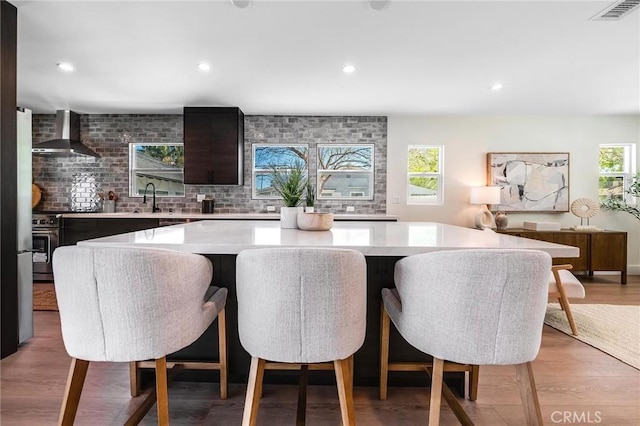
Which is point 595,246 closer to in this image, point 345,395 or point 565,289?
point 565,289

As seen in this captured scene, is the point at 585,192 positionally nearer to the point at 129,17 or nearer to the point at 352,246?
the point at 352,246

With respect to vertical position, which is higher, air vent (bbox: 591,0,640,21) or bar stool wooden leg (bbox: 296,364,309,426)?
air vent (bbox: 591,0,640,21)

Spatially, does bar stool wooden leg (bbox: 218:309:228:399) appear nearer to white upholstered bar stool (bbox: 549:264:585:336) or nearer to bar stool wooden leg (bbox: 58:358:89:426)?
bar stool wooden leg (bbox: 58:358:89:426)

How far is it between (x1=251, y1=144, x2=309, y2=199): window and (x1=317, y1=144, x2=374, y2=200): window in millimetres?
316

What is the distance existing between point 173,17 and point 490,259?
2579 millimetres

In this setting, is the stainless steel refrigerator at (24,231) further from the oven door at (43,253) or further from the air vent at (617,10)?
the air vent at (617,10)

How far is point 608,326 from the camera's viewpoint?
2918 mm

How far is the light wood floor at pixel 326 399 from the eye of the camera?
1630 mm

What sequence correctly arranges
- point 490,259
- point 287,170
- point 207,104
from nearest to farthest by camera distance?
point 490,259 → point 207,104 → point 287,170

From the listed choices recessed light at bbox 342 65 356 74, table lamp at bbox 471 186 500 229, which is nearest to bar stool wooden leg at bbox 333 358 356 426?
recessed light at bbox 342 65 356 74

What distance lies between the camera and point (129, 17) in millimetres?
2404

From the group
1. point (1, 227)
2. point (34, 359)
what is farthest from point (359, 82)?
point (34, 359)

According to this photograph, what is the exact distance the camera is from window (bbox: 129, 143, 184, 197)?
505 centimetres
